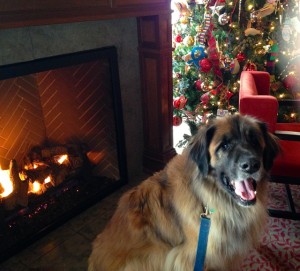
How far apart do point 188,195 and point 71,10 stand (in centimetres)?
116

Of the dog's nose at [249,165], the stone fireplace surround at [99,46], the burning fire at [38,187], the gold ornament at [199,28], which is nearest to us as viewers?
the dog's nose at [249,165]

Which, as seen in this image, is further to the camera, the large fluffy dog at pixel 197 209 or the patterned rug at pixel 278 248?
the patterned rug at pixel 278 248

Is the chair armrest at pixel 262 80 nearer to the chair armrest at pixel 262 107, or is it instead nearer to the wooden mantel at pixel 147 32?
the chair armrest at pixel 262 107

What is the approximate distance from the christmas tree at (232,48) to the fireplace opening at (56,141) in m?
1.10

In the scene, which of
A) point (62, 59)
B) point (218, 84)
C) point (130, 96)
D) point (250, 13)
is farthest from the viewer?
point (218, 84)

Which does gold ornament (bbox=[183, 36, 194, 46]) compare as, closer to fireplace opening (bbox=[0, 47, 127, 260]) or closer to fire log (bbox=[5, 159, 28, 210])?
fireplace opening (bbox=[0, 47, 127, 260])

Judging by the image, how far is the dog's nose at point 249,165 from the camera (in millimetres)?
1125

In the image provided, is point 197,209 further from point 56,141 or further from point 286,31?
point 286,31

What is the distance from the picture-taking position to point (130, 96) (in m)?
2.33

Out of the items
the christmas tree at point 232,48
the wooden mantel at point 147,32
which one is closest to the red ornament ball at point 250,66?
the christmas tree at point 232,48

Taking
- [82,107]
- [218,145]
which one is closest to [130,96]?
[82,107]

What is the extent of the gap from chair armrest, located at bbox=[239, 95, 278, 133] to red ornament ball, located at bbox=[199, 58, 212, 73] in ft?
3.98

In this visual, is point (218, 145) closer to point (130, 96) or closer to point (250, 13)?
point (130, 96)

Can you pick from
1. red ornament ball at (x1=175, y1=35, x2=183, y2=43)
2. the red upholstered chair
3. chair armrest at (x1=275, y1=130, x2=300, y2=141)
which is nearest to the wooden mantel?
the red upholstered chair
